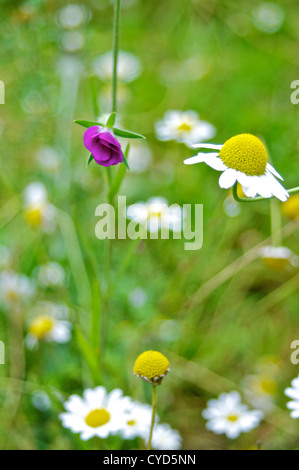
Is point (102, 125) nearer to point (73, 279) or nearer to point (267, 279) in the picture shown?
point (73, 279)

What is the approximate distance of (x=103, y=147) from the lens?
49 cm

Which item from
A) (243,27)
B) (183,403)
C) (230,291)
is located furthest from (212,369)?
(243,27)

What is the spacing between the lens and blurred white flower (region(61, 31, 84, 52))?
131 centimetres

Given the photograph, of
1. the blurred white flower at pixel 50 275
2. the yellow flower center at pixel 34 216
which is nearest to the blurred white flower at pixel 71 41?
the yellow flower center at pixel 34 216

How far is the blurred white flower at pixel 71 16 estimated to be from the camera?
4.30ft

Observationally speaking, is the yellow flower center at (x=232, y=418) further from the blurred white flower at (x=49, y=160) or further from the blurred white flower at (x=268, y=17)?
the blurred white flower at (x=268, y=17)

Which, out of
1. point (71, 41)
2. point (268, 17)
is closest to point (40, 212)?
point (71, 41)

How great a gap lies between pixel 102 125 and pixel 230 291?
21.6 inches

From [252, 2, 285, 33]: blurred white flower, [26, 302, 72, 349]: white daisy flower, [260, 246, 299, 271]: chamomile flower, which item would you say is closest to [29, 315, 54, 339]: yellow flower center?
[26, 302, 72, 349]: white daisy flower

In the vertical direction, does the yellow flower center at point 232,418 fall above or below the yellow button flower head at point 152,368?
above

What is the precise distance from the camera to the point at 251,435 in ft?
2.56

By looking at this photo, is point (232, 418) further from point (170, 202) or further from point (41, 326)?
point (170, 202)

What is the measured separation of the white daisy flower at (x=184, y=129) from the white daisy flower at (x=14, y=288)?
1.32 ft

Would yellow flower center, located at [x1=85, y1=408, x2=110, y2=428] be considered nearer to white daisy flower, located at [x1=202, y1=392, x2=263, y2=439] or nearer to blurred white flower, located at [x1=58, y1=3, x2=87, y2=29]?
white daisy flower, located at [x1=202, y1=392, x2=263, y2=439]
